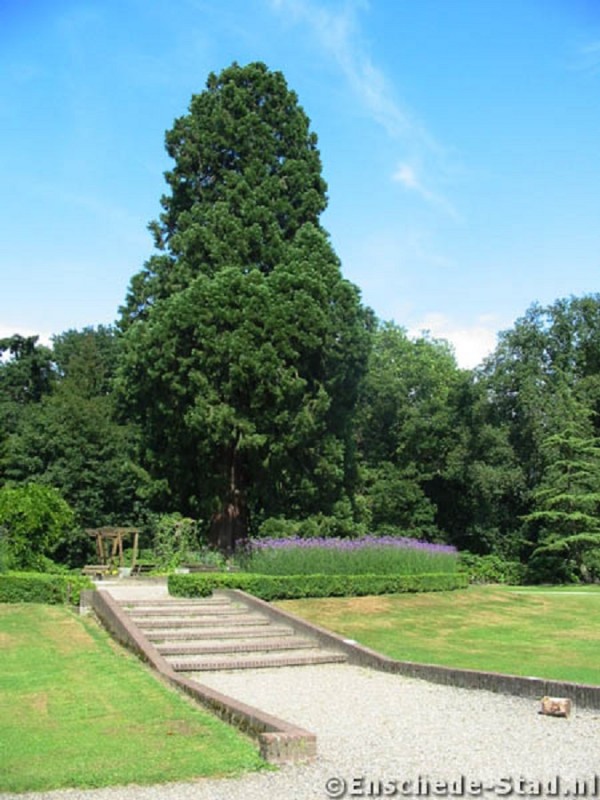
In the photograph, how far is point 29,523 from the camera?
18484mm

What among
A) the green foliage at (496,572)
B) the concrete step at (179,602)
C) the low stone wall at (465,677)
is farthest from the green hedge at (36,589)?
the green foliage at (496,572)

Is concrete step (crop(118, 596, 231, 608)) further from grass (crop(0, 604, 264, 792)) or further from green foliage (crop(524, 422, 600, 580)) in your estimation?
green foliage (crop(524, 422, 600, 580))

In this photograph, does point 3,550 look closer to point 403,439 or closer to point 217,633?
point 217,633

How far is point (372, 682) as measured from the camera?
34.3ft

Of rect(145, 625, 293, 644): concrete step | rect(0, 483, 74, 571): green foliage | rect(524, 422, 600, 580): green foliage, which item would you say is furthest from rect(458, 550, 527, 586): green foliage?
rect(145, 625, 293, 644): concrete step

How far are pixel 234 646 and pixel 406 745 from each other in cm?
615

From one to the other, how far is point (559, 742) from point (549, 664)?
14.0 feet

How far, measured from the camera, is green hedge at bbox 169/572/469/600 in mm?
16844

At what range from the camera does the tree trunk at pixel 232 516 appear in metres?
25.5

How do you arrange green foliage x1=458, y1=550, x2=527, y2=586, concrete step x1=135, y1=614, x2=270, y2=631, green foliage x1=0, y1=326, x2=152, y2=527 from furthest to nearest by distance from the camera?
green foliage x1=0, y1=326, x2=152, y2=527, green foliage x1=458, y1=550, x2=527, y2=586, concrete step x1=135, y1=614, x2=270, y2=631

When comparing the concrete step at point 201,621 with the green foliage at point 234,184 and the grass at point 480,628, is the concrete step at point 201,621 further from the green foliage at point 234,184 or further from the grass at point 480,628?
the green foliage at point 234,184

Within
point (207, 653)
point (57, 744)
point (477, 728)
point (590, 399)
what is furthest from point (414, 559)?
point (590, 399)

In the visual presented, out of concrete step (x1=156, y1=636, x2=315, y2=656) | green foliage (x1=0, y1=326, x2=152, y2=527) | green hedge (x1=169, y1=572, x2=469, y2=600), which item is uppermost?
green foliage (x1=0, y1=326, x2=152, y2=527)

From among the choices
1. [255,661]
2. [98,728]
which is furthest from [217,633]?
[98,728]
